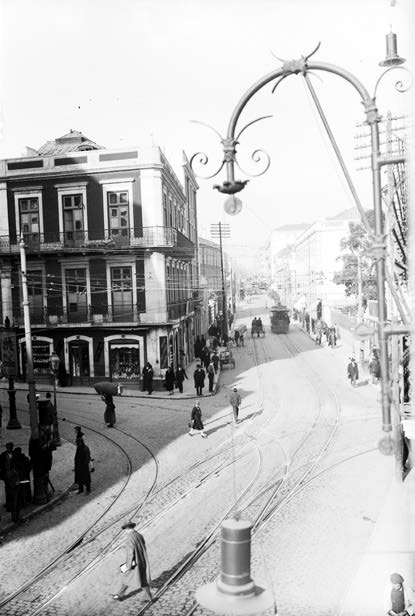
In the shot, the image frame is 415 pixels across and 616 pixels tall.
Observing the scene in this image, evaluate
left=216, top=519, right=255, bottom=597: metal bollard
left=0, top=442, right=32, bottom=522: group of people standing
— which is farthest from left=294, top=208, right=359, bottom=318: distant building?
left=216, top=519, right=255, bottom=597: metal bollard

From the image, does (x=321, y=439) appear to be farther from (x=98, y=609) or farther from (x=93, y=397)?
(x=93, y=397)

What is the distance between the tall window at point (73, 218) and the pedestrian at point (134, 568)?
23.6 m

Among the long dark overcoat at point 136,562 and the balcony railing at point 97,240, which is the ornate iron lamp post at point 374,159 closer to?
the long dark overcoat at point 136,562

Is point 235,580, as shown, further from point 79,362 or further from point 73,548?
point 79,362

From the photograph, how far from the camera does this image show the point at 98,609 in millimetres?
8727

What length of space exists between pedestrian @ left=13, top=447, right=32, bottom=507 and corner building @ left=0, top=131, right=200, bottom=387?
654 inches

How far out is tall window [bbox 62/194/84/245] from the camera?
31109 millimetres

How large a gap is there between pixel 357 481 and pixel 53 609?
7600 millimetres

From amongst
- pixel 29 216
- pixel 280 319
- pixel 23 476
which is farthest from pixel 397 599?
pixel 280 319

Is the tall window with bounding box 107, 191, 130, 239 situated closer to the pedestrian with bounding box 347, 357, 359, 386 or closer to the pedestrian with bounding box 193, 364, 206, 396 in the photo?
the pedestrian with bounding box 193, 364, 206, 396

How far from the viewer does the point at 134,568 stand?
891cm

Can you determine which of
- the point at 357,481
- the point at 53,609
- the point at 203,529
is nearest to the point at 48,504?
the point at 203,529

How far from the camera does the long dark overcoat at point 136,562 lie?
8898 millimetres

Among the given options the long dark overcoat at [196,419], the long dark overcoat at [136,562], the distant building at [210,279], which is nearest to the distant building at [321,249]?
the distant building at [210,279]
